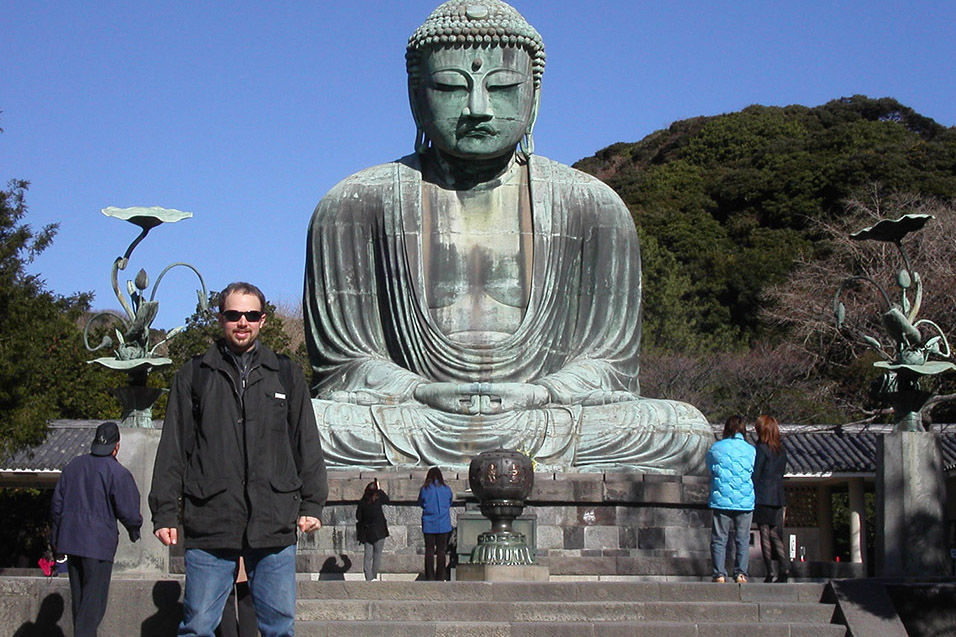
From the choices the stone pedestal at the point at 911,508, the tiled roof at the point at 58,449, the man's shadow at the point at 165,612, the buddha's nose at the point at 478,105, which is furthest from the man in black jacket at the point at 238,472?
the tiled roof at the point at 58,449

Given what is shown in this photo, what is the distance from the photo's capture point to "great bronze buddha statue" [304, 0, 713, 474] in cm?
1262

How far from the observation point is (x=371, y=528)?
417 inches

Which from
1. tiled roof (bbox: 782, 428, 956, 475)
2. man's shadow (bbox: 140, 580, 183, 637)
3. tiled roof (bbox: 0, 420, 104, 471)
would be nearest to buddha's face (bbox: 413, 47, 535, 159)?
man's shadow (bbox: 140, 580, 183, 637)

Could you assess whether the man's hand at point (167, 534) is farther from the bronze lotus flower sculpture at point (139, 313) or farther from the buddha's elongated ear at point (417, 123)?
the buddha's elongated ear at point (417, 123)

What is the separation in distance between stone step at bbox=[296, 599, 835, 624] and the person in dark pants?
1.13 meters

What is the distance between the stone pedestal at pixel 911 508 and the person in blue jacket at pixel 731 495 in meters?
1.14

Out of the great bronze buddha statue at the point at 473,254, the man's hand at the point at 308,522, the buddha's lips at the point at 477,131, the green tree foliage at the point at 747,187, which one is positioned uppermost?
the green tree foliage at the point at 747,187

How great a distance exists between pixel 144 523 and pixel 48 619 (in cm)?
275

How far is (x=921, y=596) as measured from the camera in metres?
7.41

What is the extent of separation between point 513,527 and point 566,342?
3482mm

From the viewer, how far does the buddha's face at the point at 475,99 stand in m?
13.0

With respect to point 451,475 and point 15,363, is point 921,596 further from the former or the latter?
point 15,363

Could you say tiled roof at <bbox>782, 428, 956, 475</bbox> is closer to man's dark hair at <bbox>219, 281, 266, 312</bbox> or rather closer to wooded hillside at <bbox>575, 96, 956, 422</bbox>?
wooded hillside at <bbox>575, 96, 956, 422</bbox>

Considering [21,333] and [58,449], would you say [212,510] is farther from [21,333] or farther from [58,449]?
[58,449]
